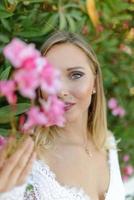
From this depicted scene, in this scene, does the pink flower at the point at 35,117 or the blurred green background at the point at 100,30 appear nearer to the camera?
the pink flower at the point at 35,117

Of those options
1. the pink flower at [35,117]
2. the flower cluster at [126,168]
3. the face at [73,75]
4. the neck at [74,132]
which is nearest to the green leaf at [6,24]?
the face at [73,75]

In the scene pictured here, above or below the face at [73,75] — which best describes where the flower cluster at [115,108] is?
above

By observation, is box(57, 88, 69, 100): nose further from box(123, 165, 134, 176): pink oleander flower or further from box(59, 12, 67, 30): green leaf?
box(123, 165, 134, 176): pink oleander flower

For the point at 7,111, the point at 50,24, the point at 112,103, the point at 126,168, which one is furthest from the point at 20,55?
the point at 126,168

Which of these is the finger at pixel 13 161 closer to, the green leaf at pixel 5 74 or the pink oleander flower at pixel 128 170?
the green leaf at pixel 5 74

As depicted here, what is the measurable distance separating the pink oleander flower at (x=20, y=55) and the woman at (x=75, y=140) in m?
0.73

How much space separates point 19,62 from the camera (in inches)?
38.2

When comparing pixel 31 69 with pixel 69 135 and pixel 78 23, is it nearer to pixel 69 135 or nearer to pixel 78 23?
pixel 69 135

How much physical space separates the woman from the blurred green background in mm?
164

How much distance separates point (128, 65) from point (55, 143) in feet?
3.99

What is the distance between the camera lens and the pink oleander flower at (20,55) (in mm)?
967

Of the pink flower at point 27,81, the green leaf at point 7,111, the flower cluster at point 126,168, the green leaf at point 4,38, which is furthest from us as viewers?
the flower cluster at point 126,168

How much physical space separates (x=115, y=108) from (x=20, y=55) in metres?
2.12

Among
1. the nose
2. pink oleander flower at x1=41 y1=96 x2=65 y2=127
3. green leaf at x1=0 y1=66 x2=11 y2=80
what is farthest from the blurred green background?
pink oleander flower at x1=41 y1=96 x2=65 y2=127
